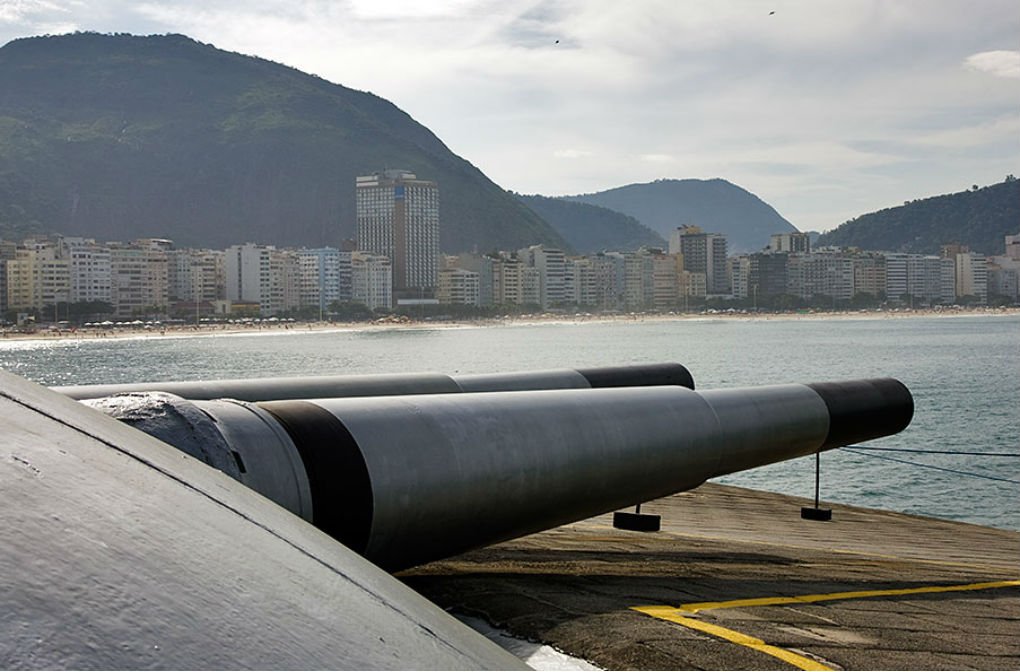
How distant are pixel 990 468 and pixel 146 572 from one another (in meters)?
35.0

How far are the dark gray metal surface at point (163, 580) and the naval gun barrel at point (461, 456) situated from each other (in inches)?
56.7

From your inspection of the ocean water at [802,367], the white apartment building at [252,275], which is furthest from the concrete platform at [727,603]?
the white apartment building at [252,275]

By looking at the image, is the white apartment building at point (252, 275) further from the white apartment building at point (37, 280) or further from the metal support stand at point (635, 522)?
the metal support stand at point (635, 522)

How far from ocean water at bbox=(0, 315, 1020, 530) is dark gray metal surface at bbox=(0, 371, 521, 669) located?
20392 millimetres

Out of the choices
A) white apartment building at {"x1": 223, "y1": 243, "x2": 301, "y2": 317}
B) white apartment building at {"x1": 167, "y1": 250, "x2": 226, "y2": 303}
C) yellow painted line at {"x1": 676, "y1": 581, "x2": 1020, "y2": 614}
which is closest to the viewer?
yellow painted line at {"x1": 676, "y1": 581, "x2": 1020, "y2": 614}

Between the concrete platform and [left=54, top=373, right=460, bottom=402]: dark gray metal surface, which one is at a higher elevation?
[left=54, top=373, right=460, bottom=402]: dark gray metal surface

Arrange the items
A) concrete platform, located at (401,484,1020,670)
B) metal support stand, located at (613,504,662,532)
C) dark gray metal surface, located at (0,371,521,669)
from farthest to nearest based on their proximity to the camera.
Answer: metal support stand, located at (613,504,662,532)
concrete platform, located at (401,484,1020,670)
dark gray metal surface, located at (0,371,521,669)

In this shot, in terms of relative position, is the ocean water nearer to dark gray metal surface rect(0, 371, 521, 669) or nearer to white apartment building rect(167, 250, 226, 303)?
dark gray metal surface rect(0, 371, 521, 669)

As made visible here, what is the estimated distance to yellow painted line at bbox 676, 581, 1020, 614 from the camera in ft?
17.6

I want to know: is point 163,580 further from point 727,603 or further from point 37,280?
point 37,280

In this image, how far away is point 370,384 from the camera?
838 centimetres

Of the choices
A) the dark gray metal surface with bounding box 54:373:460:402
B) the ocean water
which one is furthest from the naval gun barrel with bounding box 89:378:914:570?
the ocean water

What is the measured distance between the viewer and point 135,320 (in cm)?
17250

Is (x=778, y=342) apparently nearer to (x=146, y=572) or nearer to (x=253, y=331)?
(x=253, y=331)
